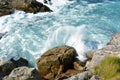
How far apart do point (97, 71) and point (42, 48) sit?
10544 mm

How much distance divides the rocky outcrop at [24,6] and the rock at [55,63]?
916cm

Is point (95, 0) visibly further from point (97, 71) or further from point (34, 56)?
point (97, 71)

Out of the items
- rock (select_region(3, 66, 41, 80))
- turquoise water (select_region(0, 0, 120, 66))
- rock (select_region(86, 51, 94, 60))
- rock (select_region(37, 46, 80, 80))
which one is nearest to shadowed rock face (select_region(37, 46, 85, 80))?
rock (select_region(37, 46, 80, 80))

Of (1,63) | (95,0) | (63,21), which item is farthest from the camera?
(95,0)

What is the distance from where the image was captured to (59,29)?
1953cm

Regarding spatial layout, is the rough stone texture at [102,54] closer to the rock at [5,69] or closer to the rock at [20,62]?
the rock at [5,69]

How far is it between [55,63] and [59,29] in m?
5.75

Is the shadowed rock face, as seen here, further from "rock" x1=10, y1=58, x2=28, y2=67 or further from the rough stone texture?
the rough stone texture

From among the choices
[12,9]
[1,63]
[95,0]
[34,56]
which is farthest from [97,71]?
[95,0]

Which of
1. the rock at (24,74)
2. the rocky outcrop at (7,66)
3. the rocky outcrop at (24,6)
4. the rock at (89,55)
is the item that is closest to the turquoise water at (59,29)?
the rock at (89,55)

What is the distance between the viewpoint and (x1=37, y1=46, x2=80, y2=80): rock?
45.3 ft

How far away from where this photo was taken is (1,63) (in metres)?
14.3

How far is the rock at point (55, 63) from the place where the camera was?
13.8m

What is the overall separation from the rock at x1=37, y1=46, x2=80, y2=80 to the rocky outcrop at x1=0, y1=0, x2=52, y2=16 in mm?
9162
